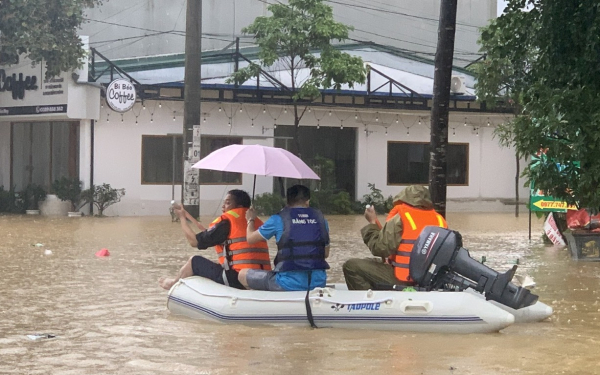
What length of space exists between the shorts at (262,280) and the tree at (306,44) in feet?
60.8

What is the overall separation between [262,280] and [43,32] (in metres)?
19.4

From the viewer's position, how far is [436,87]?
48.5 feet

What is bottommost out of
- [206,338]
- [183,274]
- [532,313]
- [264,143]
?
[206,338]

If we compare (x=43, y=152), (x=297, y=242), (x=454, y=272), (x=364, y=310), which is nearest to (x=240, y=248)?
(x=297, y=242)

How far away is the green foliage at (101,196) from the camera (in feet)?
92.3

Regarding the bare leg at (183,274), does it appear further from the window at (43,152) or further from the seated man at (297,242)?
the window at (43,152)

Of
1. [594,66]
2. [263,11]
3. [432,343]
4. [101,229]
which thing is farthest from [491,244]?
[263,11]

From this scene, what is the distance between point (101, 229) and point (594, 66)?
1461 centimetres

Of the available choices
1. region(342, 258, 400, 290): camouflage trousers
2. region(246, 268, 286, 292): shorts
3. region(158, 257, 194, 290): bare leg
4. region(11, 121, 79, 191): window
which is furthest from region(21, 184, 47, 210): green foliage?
region(342, 258, 400, 290): camouflage trousers

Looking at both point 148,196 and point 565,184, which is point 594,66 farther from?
point 148,196

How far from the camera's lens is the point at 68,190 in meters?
28.2

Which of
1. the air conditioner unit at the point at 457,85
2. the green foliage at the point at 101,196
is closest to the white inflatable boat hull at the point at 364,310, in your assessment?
the green foliage at the point at 101,196

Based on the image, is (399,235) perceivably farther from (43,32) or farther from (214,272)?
(43,32)

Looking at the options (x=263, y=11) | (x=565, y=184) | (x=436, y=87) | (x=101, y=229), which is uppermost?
(x=263, y=11)
